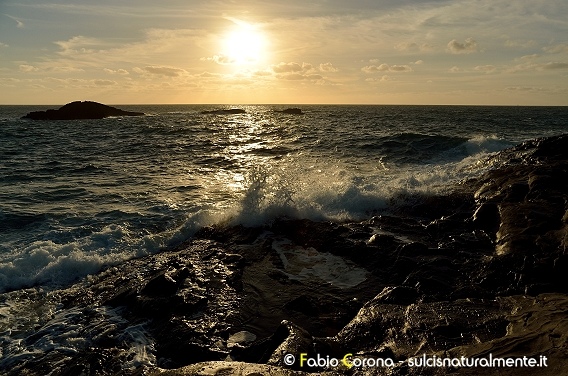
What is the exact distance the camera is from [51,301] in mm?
7309

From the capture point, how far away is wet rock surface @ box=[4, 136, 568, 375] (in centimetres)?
452

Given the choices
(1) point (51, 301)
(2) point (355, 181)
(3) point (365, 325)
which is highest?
(2) point (355, 181)

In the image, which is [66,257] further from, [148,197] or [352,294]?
[352,294]

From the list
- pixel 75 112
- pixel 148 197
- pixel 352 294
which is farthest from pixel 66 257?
pixel 75 112

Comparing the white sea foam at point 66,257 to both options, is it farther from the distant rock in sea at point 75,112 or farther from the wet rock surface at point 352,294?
the distant rock in sea at point 75,112

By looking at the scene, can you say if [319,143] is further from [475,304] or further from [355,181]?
[475,304]

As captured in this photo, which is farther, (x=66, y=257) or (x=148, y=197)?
(x=148, y=197)

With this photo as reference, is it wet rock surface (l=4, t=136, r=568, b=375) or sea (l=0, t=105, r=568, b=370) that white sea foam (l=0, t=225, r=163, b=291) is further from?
wet rock surface (l=4, t=136, r=568, b=375)

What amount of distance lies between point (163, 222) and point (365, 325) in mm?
7890

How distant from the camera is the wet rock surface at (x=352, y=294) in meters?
4.52

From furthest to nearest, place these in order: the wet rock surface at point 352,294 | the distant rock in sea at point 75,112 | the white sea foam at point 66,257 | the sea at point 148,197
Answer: the distant rock in sea at point 75,112 < the white sea foam at point 66,257 < the sea at point 148,197 < the wet rock surface at point 352,294

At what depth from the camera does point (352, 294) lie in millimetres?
6816

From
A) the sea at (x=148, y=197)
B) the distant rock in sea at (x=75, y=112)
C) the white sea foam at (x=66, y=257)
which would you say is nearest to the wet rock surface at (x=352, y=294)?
the sea at (x=148, y=197)

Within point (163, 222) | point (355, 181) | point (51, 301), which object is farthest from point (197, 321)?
point (355, 181)
